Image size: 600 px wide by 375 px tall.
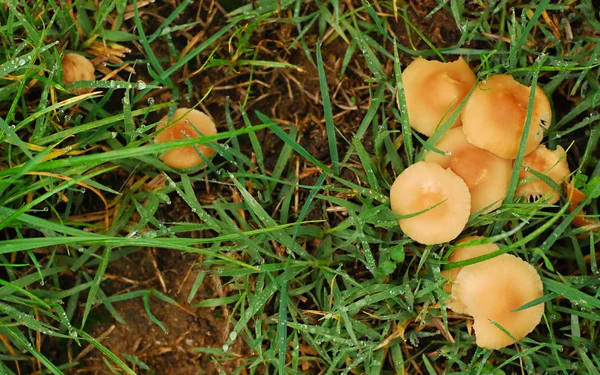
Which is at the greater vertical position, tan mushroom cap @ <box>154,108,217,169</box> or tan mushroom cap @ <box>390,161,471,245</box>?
tan mushroom cap @ <box>154,108,217,169</box>

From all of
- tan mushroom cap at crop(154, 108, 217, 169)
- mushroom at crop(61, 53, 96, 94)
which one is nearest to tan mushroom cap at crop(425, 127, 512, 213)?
tan mushroom cap at crop(154, 108, 217, 169)

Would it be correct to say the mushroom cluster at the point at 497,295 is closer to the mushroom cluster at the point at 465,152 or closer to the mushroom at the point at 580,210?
the mushroom cluster at the point at 465,152

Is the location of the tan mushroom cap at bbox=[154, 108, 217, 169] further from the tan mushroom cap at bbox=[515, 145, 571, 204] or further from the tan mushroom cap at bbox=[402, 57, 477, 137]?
the tan mushroom cap at bbox=[515, 145, 571, 204]

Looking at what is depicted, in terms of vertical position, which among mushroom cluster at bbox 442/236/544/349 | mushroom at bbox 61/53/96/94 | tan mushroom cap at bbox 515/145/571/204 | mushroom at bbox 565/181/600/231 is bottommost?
mushroom cluster at bbox 442/236/544/349

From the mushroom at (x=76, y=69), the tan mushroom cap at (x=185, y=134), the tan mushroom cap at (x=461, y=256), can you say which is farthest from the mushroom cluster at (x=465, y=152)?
the mushroom at (x=76, y=69)

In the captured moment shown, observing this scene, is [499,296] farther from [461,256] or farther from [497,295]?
[461,256]

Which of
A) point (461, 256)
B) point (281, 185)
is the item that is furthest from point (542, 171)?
point (281, 185)

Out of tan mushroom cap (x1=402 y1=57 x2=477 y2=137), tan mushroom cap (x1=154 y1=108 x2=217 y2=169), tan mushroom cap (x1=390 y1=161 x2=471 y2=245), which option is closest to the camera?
tan mushroom cap (x1=390 y1=161 x2=471 y2=245)
